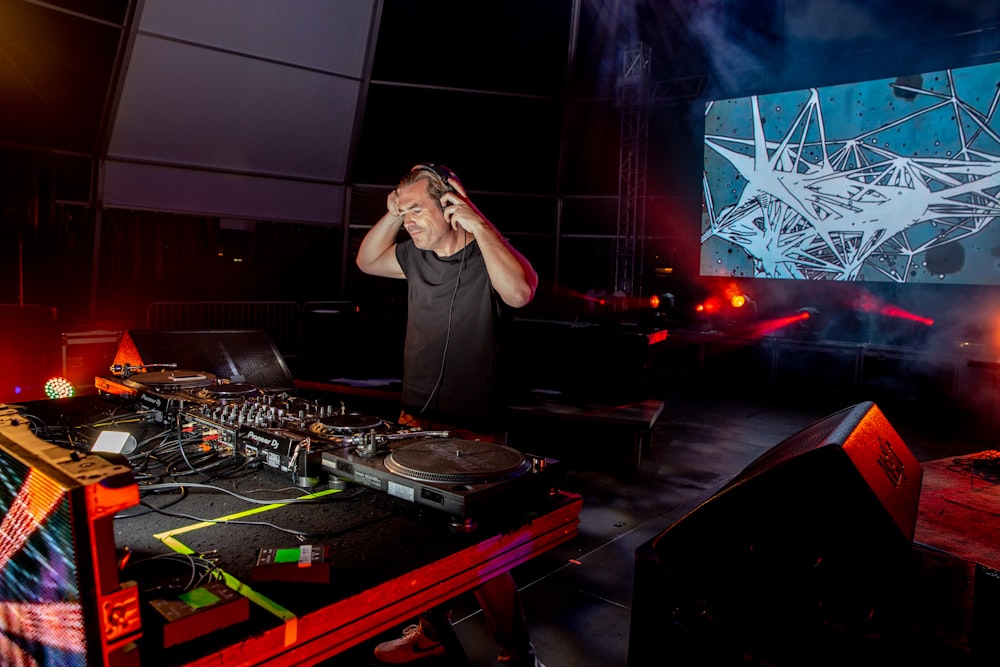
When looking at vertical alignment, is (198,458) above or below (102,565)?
below

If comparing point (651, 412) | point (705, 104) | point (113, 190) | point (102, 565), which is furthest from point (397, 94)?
point (102, 565)

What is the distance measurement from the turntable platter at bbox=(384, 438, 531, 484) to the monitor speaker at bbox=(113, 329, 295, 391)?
60.0 inches

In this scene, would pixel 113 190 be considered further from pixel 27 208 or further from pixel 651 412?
pixel 651 412

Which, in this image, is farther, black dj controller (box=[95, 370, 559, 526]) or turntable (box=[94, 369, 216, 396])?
turntable (box=[94, 369, 216, 396])

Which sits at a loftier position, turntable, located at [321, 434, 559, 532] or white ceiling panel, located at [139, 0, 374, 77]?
white ceiling panel, located at [139, 0, 374, 77]

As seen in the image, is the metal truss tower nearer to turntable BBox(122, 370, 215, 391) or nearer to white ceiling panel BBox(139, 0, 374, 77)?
white ceiling panel BBox(139, 0, 374, 77)

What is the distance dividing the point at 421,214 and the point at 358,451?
3.31 ft

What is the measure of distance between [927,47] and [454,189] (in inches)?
322

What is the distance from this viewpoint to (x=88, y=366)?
5.79 m

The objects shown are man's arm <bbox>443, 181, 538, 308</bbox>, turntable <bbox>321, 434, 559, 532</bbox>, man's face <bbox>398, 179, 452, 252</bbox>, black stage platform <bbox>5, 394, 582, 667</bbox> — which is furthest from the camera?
man's face <bbox>398, 179, 452, 252</bbox>

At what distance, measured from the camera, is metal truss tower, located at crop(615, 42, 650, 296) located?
9055 mm

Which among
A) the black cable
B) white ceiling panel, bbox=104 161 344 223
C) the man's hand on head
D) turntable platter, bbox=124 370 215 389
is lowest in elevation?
turntable platter, bbox=124 370 215 389

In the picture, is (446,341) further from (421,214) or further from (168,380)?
(168,380)

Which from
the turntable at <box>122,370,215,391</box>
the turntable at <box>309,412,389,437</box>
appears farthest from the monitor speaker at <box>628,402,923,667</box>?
the turntable at <box>122,370,215,391</box>
